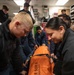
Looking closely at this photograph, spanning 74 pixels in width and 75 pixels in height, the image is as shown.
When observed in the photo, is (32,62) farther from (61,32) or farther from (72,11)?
(72,11)

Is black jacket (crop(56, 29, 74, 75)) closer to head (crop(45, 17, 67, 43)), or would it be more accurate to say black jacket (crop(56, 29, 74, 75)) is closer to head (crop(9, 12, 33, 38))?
head (crop(45, 17, 67, 43))

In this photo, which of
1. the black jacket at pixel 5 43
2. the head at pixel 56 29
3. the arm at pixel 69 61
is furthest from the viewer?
the black jacket at pixel 5 43

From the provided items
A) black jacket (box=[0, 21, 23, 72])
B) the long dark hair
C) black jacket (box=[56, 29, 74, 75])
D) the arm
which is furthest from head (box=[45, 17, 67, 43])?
black jacket (box=[0, 21, 23, 72])

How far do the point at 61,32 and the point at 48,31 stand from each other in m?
0.15

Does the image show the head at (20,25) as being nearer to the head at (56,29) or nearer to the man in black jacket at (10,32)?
the man in black jacket at (10,32)

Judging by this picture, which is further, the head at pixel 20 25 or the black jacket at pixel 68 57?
the head at pixel 20 25

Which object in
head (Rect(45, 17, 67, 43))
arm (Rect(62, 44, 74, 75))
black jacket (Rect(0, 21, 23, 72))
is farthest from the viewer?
black jacket (Rect(0, 21, 23, 72))

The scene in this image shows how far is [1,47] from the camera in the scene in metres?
1.87

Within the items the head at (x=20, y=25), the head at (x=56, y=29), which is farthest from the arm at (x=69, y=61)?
the head at (x=20, y=25)

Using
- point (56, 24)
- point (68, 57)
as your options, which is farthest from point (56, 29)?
point (68, 57)

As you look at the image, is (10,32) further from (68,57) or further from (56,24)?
(68,57)

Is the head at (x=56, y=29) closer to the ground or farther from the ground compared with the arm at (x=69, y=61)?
farther from the ground

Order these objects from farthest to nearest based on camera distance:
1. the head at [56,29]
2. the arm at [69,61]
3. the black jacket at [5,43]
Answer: the black jacket at [5,43]
the head at [56,29]
the arm at [69,61]

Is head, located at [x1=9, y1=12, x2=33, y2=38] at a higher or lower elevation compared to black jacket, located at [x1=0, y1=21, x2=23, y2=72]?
higher
